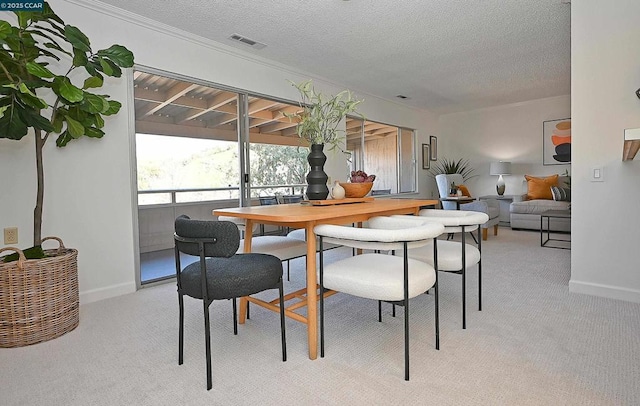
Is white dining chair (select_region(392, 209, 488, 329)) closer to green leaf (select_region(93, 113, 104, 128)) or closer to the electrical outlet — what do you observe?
green leaf (select_region(93, 113, 104, 128))

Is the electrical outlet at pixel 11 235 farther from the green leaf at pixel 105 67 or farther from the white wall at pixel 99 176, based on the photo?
the green leaf at pixel 105 67

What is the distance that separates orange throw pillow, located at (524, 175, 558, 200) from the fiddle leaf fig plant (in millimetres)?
6344

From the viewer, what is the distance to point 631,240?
258 cm

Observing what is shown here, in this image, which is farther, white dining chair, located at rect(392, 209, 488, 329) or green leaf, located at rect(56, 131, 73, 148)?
green leaf, located at rect(56, 131, 73, 148)

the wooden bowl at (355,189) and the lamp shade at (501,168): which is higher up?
the lamp shade at (501,168)

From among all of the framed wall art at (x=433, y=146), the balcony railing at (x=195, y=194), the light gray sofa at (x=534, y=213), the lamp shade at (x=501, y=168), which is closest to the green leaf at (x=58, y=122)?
the balcony railing at (x=195, y=194)

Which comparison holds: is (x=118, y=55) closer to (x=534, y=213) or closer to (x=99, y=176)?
(x=99, y=176)

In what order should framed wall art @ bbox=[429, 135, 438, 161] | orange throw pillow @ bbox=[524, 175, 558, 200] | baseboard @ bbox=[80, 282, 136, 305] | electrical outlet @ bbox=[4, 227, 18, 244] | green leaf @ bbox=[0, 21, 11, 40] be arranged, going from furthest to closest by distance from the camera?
framed wall art @ bbox=[429, 135, 438, 161], orange throw pillow @ bbox=[524, 175, 558, 200], baseboard @ bbox=[80, 282, 136, 305], electrical outlet @ bbox=[4, 227, 18, 244], green leaf @ bbox=[0, 21, 11, 40]

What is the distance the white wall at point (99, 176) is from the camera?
8.26ft

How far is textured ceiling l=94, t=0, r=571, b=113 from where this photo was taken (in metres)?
2.94

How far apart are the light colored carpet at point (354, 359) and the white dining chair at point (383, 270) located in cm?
19

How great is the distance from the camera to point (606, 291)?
2.67 m

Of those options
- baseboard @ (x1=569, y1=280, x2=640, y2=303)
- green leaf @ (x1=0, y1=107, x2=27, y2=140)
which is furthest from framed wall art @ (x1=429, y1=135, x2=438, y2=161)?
green leaf @ (x1=0, y1=107, x2=27, y2=140)

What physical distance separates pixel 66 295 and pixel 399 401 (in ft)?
6.79
